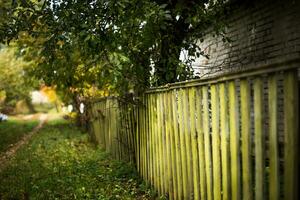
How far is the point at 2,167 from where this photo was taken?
9.39 metres

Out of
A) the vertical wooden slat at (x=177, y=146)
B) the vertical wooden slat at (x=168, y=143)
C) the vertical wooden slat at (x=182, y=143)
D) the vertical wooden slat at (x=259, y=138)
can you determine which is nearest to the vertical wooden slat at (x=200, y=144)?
the vertical wooden slat at (x=182, y=143)

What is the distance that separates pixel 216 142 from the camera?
3982 millimetres

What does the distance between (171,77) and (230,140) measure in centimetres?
284

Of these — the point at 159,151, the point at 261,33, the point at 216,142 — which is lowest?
the point at 159,151

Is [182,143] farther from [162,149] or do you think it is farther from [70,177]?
[70,177]

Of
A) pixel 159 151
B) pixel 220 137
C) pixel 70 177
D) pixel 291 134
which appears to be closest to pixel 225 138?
pixel 220 137

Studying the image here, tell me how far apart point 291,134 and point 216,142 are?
117 cm

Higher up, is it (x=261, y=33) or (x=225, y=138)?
(x=261, y=33)

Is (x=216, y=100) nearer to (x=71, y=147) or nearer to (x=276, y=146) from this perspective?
(x=276, y=146)

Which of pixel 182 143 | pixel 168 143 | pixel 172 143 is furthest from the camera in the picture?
pixel 168 143

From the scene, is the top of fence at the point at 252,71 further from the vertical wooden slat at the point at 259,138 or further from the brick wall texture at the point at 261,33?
the brick wall texture at the point at 261,33

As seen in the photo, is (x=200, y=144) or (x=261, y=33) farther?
(x=261, y=33)

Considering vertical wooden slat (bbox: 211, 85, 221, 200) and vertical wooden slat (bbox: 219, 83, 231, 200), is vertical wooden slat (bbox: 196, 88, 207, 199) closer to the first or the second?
vertical wooden slat (bbox: 211, 85, 221, 200)

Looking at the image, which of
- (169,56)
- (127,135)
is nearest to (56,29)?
(169,56)
